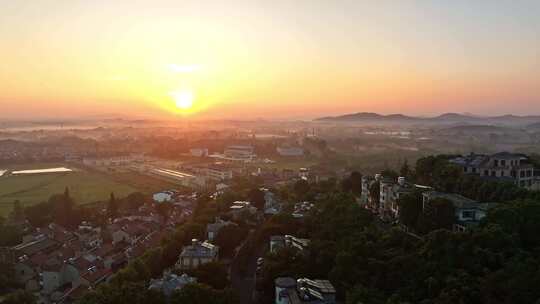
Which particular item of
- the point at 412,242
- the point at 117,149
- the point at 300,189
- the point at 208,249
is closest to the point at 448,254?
the point at 412,242

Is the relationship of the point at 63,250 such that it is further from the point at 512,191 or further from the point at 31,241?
the point at 512,191

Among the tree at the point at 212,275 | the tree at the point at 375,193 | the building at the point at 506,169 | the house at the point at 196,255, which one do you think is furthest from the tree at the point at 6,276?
the building at the point at 506,169

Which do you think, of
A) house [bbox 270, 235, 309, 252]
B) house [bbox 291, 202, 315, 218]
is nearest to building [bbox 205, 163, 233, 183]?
house [bbox 291, 202, 315, 218]

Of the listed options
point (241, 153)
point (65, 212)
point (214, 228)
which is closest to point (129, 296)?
point (214, 228)

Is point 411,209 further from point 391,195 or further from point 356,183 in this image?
point 356,183

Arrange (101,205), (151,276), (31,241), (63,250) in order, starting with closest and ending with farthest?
(151,276)
(63,250)
(31,241)
(101,205)

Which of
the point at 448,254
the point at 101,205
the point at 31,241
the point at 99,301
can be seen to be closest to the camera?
the point at 99,301

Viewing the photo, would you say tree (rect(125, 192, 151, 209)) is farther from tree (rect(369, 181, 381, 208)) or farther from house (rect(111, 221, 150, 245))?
tree (rect(369, 181, 381, 208))

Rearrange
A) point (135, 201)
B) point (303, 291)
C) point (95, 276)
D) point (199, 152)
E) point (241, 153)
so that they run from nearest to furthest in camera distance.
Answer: point (303, 291) < point (95, 276) < point (135, 201) < point (241, 153) < point (199, 152)
